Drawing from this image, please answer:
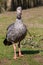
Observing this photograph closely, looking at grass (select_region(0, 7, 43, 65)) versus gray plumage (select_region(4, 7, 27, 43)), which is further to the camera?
grass (select_region(0, 7, 43, 65))

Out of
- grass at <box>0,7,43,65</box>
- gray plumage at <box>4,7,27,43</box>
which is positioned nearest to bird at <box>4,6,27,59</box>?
gray plumage at <box>4,7,27,43</box>

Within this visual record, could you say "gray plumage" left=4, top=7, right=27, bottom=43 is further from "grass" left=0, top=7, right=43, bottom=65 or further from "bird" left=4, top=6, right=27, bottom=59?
"grass" left=0, top=7, right=43, bottom=65

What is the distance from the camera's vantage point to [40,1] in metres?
25.5

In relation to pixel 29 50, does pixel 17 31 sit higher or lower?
higher

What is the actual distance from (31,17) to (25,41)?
654cm

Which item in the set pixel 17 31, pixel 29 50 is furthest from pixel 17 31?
pixel 29 50

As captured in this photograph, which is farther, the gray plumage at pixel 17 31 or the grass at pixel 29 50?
the grass at pixel 29 50

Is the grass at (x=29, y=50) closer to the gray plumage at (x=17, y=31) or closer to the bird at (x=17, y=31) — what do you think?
the bird at (x=17, y=31)

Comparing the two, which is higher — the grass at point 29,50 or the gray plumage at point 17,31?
the gray plumage at point 17,31

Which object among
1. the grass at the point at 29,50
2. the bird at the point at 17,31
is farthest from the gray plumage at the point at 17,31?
the grass at the point at 29,50

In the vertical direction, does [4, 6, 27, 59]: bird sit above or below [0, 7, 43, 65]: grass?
above

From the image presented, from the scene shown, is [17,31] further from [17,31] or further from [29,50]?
[29,50]

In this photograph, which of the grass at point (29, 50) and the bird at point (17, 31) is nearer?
the bird at point (17, 31)

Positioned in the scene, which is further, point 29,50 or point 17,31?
point 29,50
